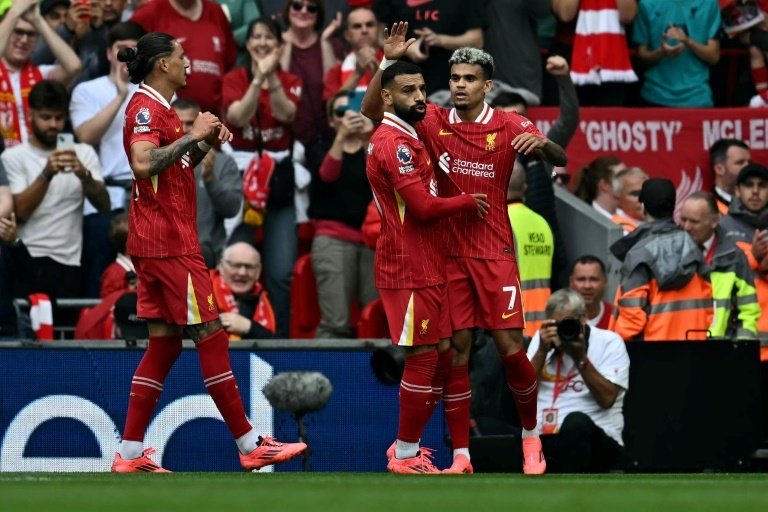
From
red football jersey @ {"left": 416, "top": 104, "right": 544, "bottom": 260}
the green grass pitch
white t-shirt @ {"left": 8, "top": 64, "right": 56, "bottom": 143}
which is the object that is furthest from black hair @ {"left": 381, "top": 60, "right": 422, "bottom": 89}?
white t-shirt @ {"left": 8, "top": 64, "right": 56, "bottom": 143}

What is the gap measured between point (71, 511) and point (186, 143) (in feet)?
9.54

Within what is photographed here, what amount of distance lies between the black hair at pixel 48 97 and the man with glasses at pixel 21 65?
0.63 metres

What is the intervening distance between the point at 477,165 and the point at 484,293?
2.46 ft

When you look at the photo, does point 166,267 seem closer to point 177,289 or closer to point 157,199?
point 177,289

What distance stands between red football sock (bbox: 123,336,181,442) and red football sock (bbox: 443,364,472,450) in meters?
1.65

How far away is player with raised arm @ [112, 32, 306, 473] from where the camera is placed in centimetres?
987

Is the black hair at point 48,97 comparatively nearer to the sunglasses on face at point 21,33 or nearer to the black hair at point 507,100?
the sunglasses on face at point 21,33

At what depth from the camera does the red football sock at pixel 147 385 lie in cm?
999

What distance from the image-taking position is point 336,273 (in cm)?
1375

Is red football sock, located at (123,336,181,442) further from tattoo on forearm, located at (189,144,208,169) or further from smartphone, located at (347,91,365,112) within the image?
smartphone, located at (347,91,365,112)

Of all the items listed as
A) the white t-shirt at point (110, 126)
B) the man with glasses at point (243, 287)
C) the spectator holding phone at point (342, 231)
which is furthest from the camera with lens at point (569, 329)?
the white t-shirt at point (110, 126)

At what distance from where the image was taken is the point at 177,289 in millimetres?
9859

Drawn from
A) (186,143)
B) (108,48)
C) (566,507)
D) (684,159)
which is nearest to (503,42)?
(684,159)

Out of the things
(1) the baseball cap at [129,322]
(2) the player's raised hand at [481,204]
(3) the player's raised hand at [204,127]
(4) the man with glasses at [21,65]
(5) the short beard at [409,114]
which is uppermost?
(4) the man with glasses at [21,65]
